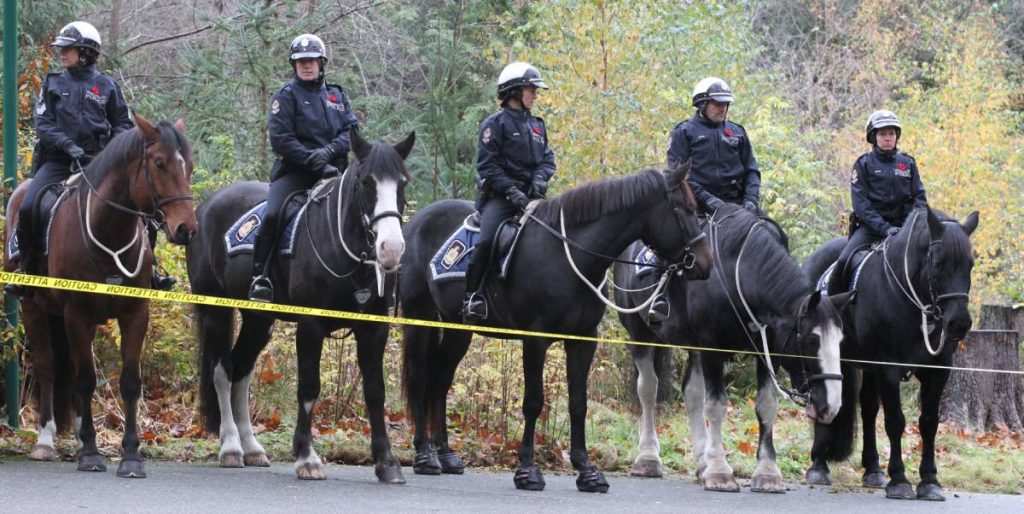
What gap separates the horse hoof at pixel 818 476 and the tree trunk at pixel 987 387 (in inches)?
163

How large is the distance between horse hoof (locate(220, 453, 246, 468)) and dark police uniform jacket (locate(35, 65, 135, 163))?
8.92ft

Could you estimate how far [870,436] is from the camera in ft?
39.2

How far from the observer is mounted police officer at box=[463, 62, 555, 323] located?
10914 mm

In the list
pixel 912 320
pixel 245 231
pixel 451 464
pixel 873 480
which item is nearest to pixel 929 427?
pixel 912 320

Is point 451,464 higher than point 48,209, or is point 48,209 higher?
point 48,209

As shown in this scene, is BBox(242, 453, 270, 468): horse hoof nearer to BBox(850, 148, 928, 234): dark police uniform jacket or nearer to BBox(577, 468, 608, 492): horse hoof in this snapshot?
BBox(577, 468, 608, 492): horse hoof

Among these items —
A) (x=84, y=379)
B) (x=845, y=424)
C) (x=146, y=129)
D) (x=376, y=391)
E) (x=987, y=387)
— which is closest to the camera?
(x=146, y=129)

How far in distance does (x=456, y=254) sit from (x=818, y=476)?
3.73 m

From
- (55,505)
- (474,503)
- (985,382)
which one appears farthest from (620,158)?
(55,505)

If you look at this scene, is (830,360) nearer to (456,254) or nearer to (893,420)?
(893,420)

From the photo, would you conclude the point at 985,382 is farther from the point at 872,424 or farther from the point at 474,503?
the point at 474,503

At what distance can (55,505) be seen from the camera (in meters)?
8.29

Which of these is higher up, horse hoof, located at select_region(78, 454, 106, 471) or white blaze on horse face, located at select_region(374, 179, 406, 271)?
white blaze on horse face, located at select_region(374, 179, 406, 271)

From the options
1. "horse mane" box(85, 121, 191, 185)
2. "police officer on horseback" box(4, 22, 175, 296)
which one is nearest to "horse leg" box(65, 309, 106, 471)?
"police officer on horseback" box(4, 22, 175, 296)
